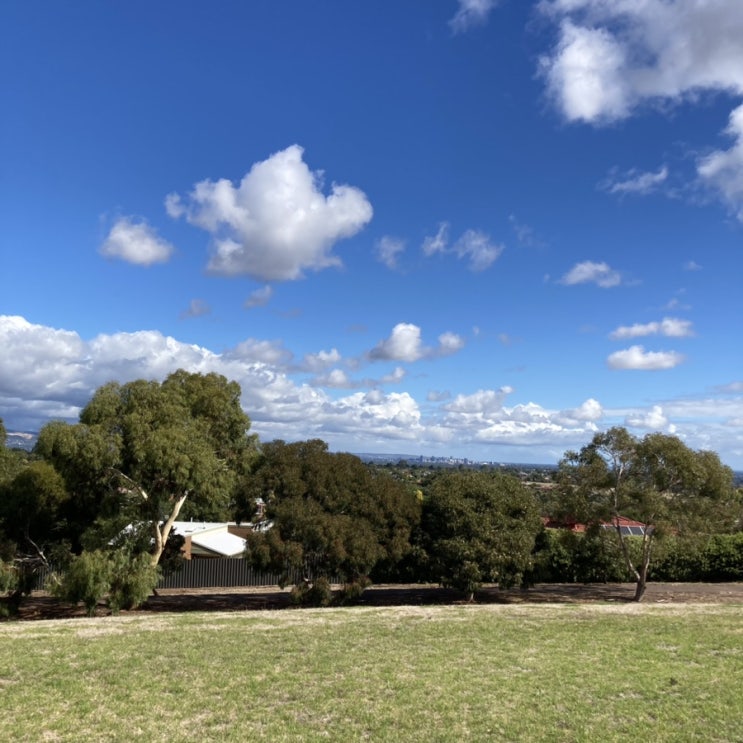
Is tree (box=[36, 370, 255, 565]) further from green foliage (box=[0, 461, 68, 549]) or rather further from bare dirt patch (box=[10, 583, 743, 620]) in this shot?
bare dirt patch (box=[10, 583, 743, 620])

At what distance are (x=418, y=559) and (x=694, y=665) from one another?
11.4 meters

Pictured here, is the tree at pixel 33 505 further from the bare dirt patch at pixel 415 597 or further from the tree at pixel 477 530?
the tree at pixel 477 530

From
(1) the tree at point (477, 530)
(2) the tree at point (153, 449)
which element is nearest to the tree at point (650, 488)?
(1) the tree at point (477, 530)

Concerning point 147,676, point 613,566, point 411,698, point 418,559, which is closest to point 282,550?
point 418,559

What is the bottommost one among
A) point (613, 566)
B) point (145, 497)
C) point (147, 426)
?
point (613, 566)

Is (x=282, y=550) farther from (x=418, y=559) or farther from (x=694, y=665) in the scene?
(x=694, y=665)

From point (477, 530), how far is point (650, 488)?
5830 millimetres

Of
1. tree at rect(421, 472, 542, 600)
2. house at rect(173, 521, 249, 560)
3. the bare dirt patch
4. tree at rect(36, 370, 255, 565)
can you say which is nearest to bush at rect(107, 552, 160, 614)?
the bare dirt patch

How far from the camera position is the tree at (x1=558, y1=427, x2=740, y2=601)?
1983 cm

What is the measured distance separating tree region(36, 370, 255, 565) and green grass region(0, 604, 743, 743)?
18.5ft

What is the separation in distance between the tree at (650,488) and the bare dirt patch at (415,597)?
8.30 ft

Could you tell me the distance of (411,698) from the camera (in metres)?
8.28

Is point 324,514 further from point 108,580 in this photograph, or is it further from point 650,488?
point 650,488

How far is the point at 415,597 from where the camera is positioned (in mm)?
22875
